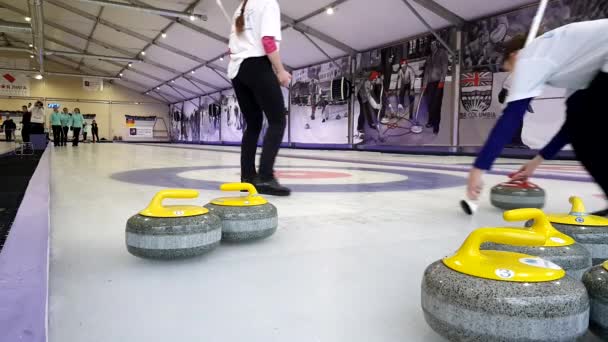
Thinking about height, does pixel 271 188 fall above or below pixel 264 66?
below

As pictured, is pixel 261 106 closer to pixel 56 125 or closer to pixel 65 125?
pixel 56 125

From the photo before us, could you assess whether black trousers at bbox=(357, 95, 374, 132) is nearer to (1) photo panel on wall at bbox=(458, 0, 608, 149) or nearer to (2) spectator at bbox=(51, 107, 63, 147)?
(1) photo panel on wall at bbox=(458, 0, 608, 149)

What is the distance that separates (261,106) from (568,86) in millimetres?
1465

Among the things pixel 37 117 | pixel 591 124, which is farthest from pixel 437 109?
pixel 37 117

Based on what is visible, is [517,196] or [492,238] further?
[517,196]

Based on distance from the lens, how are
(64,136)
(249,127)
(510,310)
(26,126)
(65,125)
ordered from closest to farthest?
(510,310) → (249,127) → (26,126) → (64,136) → (65,125)

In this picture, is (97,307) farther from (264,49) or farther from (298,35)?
(298,35)

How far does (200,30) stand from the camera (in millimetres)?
14039

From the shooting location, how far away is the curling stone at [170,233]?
988 millimetres

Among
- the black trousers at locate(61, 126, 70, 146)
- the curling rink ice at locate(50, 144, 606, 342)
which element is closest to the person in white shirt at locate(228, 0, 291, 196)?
the curling rink ice at locate(50, 144, 606, 342)

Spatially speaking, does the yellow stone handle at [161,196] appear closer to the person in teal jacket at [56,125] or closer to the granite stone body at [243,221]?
the granite stone body at [243,221]

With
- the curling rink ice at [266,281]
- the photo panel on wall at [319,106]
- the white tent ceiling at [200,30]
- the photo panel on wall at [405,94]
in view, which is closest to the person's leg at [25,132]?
the white tent ceiling at [200,30]

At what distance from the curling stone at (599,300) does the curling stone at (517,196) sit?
3.95 ft

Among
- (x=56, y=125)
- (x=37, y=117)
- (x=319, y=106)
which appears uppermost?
(x=319, y=106)
